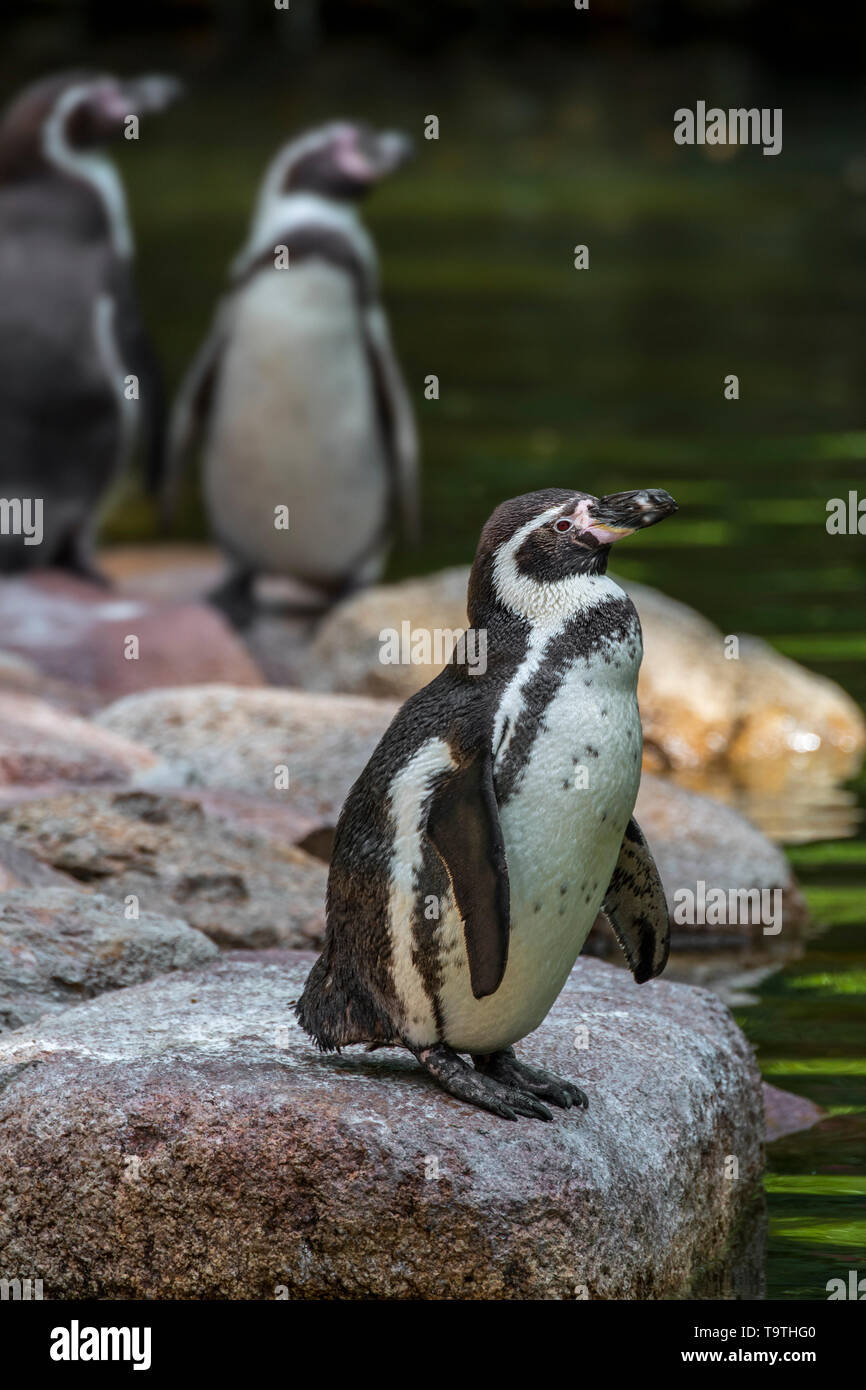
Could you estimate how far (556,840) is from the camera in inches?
156

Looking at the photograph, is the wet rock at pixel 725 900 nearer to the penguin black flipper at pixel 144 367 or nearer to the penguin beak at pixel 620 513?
the penguin beak at pixel 620 513

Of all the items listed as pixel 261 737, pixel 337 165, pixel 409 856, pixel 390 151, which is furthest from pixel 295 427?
pixel 409 856

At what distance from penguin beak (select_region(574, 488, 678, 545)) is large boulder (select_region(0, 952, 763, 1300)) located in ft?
3.27

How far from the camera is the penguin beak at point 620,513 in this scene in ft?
13.3

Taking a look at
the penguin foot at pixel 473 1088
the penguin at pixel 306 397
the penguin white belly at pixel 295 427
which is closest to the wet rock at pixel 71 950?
the penguin foot at pixel 473 1088

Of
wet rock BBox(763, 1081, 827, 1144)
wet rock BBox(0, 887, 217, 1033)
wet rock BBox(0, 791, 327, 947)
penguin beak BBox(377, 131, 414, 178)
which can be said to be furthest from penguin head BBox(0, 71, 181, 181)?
wet rock BBox(763, 1081, 827, 1144)

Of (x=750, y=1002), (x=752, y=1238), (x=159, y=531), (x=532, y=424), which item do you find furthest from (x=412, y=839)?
(x=532, y=424)

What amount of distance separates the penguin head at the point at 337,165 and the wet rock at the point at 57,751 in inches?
166

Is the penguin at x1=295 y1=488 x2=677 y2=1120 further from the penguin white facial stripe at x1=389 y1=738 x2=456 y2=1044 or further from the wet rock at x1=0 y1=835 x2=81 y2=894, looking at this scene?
the wet rock at x1=0 y1=835 x2=81 y2=894

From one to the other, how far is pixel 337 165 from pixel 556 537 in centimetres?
675

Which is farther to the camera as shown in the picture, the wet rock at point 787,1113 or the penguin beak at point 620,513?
the wet rock at point 787,1113

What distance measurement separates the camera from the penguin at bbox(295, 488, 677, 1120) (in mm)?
3949

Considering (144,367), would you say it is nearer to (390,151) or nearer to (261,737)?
(390,151)
